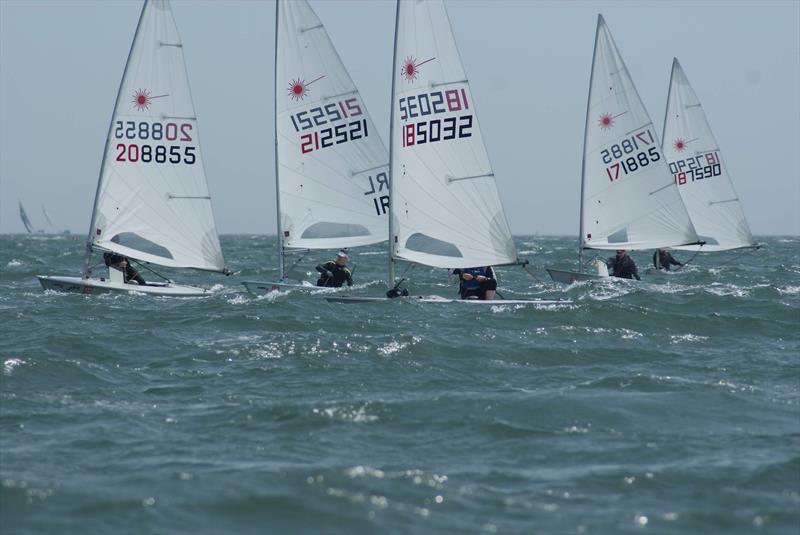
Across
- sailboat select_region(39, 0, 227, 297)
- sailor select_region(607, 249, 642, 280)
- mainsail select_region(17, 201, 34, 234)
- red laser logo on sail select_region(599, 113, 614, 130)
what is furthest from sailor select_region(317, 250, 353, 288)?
mainsail select_region(17, 201, 34, 234)

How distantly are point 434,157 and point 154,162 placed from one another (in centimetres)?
606

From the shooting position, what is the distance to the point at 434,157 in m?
21.9

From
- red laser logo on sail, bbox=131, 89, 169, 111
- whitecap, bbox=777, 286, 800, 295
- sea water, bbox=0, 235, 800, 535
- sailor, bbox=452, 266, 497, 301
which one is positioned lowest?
sea water, bbox=0, 235, 800, 535

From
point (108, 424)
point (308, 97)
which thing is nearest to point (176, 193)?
point (308, 97)

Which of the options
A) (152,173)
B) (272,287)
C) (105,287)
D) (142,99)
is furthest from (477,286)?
(142,99)

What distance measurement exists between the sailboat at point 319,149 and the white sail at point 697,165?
15.2 metres

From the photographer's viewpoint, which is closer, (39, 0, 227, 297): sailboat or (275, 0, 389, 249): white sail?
(39, 0, 227, 297): sailboat

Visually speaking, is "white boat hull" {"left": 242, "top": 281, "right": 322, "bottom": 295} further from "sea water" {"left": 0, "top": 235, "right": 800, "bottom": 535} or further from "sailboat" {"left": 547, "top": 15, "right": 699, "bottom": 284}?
"sailboat" {"left": 547, "top": 15, "right": 699, "bottom": 284}

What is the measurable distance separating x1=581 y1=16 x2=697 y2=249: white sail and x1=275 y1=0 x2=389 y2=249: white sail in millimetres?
6611

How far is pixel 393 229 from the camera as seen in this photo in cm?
2206

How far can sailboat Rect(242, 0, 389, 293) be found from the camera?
25.9 metres

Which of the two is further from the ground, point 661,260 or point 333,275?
point 661,260

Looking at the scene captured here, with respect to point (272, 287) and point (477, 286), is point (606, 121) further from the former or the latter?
point (272, 287)

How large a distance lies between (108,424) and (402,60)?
12089 millimetres
